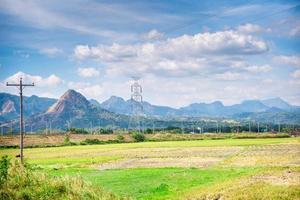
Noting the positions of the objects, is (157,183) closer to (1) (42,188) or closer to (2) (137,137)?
(1) (42,188)

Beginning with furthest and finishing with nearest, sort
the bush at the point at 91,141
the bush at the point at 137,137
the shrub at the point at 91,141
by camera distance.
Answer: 1. the bush at the point at 137,137
2. the shrub at the point at 91,141
3. the bush at the point at 91,141

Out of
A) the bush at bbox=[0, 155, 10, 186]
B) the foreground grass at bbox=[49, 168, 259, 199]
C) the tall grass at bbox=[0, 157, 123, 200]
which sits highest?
the bush at bbox=[0, 155, 10, 186]

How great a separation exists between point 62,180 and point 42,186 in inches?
43.6

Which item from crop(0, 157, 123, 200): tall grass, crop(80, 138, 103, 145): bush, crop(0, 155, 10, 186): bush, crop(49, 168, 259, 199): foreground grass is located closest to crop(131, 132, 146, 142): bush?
crop(80, 138, 103, 145): bush

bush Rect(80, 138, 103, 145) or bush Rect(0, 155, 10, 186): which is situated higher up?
bush Rect(0, 155, 10, 186)

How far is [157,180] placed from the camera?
3534cm

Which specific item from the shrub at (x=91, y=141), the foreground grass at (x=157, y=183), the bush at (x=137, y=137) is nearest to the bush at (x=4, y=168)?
the foreground grass at (x=157, y=183)

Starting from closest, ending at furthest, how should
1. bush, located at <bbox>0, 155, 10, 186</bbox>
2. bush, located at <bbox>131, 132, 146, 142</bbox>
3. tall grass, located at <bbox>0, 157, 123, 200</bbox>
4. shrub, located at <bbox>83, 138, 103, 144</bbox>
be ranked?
tall grass, located at <bbox>0, 157, 123, 200</bbox> → bush, located at <bbox>0, 155, 10, 186</bbox> → shrub, located at <bbox>83, 138, 103, 144</bbox> → bush, located at <bbox>131, 132, 146, 142</bbox>

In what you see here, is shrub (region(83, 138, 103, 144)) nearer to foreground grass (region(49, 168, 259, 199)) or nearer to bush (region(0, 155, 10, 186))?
foreground grass (region(49, 168, 259, 199))

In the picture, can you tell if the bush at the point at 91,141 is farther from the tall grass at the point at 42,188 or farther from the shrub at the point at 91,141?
the tall grass at the point at 42,188

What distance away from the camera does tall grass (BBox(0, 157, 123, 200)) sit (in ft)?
72.1

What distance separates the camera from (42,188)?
912 inches

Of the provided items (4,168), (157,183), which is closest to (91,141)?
(157,183)

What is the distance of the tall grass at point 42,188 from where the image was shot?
22.0m
